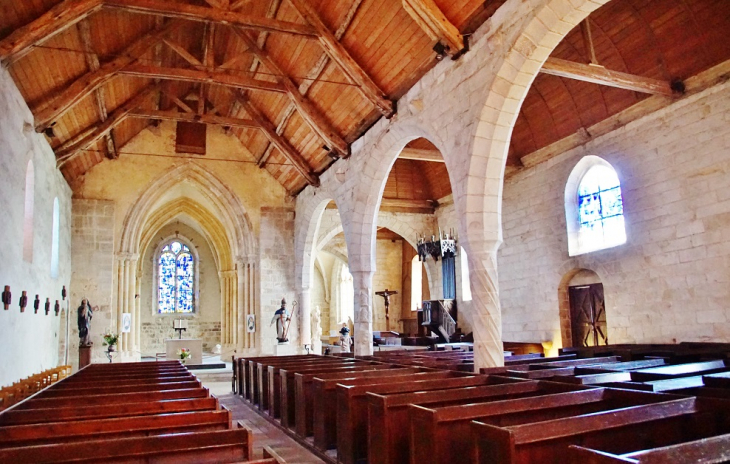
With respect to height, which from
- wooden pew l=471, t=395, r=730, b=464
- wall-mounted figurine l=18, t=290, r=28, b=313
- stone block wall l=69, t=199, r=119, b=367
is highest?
stone block wall l=69, t=199, r=119, b=367

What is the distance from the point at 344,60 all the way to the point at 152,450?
25.0 feet

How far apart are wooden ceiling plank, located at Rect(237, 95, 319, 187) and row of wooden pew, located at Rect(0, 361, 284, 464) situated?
30.2ft

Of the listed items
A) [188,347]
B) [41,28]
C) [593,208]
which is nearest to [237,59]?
[41,28]

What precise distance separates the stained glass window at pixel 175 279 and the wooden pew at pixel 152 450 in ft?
68.5

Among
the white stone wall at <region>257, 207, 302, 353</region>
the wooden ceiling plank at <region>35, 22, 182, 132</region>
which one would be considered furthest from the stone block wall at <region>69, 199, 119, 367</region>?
the wooden ceiling plank at <region>35, 22, 182, 132</region>

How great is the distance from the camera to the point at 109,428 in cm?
323

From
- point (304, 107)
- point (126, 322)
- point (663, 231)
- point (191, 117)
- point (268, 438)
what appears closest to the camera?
point (268, 438)

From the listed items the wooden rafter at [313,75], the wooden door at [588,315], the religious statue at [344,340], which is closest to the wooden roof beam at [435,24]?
the wooden rafter at [313,75]

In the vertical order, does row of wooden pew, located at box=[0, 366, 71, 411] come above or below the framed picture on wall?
below

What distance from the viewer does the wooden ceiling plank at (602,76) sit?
24.0 ft

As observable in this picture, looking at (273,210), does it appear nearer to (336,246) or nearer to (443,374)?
(336,246)

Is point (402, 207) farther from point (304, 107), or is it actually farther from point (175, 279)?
point (175, 279)

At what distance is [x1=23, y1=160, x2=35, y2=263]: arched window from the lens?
9410mm

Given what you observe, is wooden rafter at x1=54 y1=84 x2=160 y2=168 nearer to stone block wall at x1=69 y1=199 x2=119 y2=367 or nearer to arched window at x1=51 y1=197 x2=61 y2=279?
arched window at x1=51 y1=197 x2=61 y2=279
